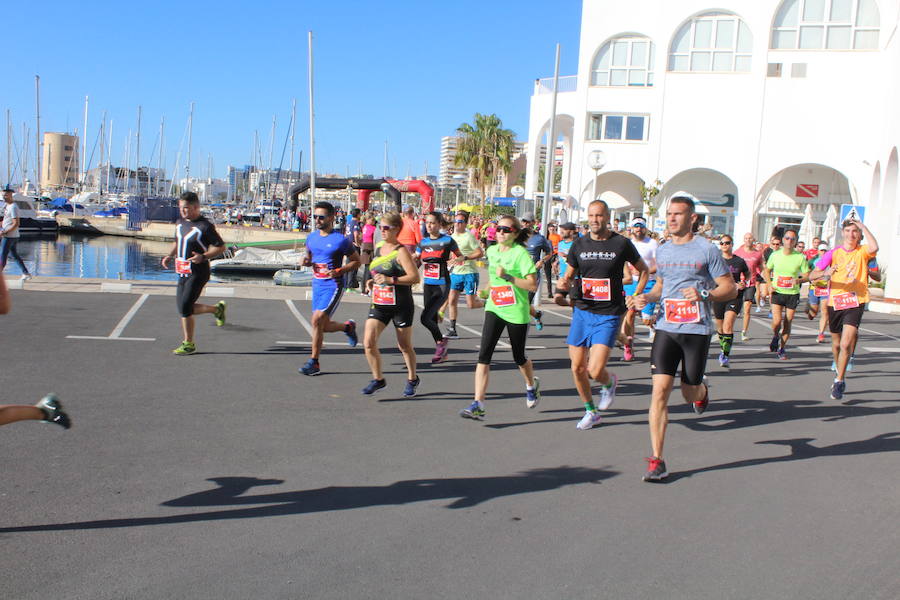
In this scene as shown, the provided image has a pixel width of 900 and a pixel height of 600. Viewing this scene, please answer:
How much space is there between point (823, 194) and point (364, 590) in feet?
130

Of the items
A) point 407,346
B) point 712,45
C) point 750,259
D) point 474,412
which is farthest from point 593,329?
point 712,45

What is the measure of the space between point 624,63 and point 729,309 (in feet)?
101

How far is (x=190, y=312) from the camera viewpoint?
945 cm

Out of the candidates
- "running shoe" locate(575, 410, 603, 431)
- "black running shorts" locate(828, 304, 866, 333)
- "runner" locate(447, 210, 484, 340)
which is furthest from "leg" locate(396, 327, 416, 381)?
"black running shorts" locate(828, 304, 866, 333)

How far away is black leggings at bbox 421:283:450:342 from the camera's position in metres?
10.0

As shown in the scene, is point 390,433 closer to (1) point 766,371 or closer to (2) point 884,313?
(1) point 766,371

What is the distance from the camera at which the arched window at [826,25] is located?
34.3 metres

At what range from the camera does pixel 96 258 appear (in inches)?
1513

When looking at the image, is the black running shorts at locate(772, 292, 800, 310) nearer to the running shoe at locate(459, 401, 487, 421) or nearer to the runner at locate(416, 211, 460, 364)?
the runner at locate(416, 211, 460, 364)

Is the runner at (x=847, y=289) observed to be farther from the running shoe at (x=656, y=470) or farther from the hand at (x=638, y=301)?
the running shoe at (x=656, y=470)

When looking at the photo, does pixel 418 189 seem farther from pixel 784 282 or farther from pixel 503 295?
pixel 503 295

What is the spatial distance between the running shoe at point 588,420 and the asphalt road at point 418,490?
0.32 feet

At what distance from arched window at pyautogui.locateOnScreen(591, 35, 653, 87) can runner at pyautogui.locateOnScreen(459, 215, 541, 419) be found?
112 ft

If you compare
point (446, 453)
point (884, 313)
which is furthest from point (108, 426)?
point (884, 313)
